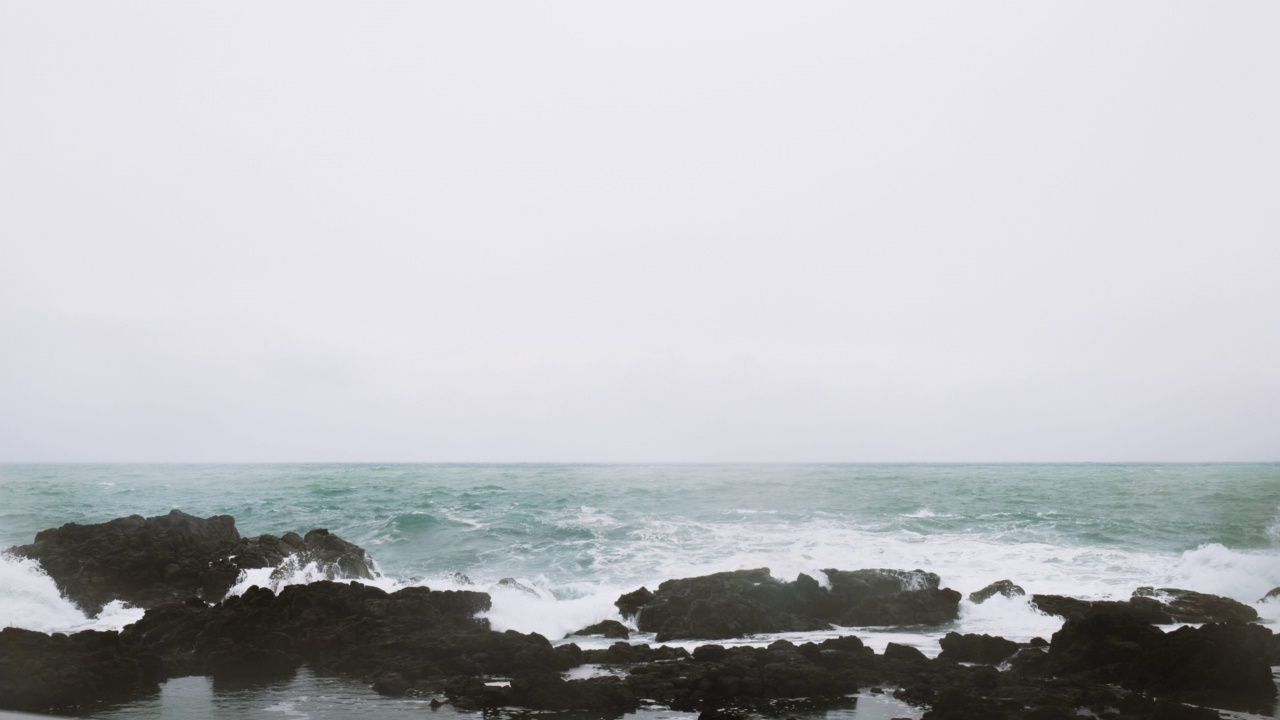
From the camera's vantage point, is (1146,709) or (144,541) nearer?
(1146,709)

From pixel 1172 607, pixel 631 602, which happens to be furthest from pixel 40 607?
pixel 1172 607

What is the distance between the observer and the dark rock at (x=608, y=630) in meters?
16.5

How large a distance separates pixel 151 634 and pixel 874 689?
12.8m

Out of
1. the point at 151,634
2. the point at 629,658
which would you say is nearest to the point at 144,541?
the point at 151,634

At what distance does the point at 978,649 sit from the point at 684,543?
15190mm

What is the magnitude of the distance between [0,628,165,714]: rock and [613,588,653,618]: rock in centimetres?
895

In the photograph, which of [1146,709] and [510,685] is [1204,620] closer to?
[1146,709]

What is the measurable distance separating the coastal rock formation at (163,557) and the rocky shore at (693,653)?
0.10 metres

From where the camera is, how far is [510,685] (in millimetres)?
11453

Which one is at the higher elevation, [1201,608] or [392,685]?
[1201,608]

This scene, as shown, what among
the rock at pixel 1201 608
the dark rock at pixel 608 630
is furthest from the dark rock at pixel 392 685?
the rock at pixel 1201 608

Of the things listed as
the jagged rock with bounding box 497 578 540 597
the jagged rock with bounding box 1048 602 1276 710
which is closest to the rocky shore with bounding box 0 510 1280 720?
the jagged rock with bounding box 1048 602 1276 710

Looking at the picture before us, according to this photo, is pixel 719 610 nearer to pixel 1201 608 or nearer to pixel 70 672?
pixel 1201 608

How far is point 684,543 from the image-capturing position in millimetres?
28312
